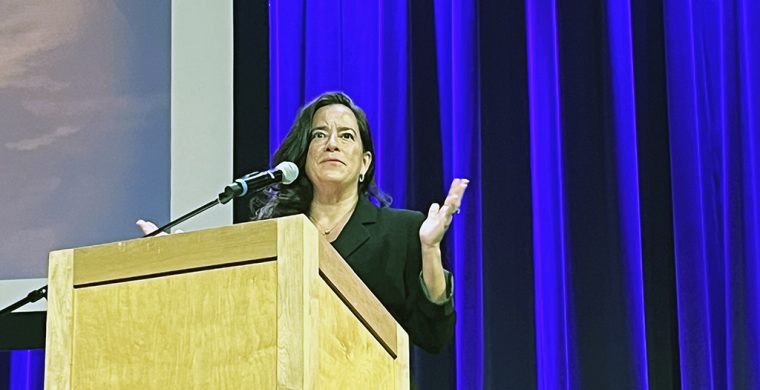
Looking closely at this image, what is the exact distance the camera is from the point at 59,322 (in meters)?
1.50

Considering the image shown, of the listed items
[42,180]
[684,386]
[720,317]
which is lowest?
[684,386]

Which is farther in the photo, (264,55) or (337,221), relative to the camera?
(264,55)

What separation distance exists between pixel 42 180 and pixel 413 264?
113 centimetres

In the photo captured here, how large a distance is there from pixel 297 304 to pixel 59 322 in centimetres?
39

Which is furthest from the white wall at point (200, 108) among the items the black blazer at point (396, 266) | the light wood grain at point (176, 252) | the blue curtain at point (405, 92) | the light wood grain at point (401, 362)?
the light wood grain at point (176, 252)

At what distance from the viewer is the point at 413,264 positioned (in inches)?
94.6

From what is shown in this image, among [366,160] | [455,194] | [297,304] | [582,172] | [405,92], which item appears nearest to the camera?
[297,304]

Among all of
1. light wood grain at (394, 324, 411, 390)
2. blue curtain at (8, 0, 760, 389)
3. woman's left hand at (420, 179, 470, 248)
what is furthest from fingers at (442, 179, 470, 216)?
blue curtain at (8, 0, 760, 389)

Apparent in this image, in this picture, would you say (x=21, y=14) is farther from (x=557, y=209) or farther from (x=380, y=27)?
(x=557, y=209)

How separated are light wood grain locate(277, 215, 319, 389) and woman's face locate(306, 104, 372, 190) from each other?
3.60ft

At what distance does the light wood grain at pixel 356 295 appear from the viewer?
1.41 m

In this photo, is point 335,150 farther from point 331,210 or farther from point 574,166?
point 574,166

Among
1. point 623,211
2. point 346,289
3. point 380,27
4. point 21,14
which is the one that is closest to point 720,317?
point 623,211

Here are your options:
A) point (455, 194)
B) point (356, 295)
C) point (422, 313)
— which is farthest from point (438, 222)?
point (356, 295)
